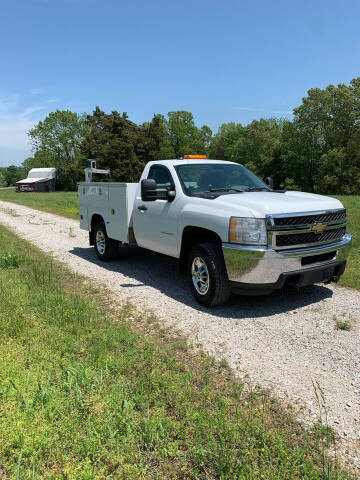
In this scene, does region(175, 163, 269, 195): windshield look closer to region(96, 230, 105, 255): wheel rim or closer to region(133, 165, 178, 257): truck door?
region(133, 165, 178, 257): truck door

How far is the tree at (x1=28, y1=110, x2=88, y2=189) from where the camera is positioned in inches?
2724

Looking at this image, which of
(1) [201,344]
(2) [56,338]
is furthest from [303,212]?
(2) [56,338]

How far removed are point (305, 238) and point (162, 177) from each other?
8.63 feet

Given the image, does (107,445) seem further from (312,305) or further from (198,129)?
(198,129)

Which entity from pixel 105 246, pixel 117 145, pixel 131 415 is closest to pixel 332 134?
pixel 117 145

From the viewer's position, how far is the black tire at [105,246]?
761 cm

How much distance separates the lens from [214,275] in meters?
4.62

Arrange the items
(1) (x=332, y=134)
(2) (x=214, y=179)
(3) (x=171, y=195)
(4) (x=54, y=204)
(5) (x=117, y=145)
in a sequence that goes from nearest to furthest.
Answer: (3) (x=171, y=195), (2) (x=214, y=179), (4) (x=54, y=204), (1) (x=332, y=134), (5) (x=117, y=145)

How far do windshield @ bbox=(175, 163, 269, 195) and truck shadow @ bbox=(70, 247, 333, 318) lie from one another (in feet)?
4.31

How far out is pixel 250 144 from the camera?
55.3 metres

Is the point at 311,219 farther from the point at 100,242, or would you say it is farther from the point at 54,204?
the point at 54,204

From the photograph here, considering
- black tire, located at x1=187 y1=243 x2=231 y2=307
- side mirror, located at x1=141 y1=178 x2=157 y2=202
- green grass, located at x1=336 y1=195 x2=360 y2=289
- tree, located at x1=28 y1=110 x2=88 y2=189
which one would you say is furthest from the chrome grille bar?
tree, located at x1=28 y1=110 x2=88 y2=189

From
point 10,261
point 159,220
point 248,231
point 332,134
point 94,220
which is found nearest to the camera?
point 248,231

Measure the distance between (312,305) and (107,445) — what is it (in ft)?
11.5
